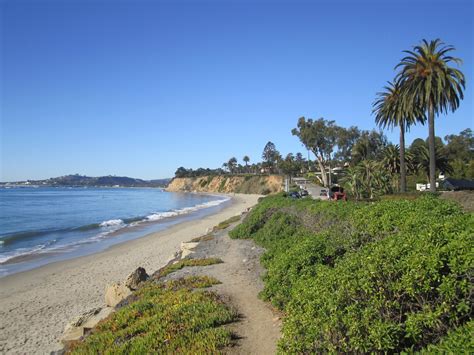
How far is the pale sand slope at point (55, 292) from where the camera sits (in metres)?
11.1

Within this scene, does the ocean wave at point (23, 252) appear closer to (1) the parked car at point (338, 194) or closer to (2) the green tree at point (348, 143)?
(1) the parked car at point (338, 194)

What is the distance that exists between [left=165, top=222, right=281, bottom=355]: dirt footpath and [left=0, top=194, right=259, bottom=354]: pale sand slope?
421 centimetres

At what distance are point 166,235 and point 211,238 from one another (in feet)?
37.2

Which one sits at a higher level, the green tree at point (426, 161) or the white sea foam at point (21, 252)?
the green tree at point (426, 161)

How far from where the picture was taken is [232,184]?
147 metres

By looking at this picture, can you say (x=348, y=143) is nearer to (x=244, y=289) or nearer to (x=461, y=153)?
(x=461, y=153)

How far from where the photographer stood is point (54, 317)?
41.9 ft

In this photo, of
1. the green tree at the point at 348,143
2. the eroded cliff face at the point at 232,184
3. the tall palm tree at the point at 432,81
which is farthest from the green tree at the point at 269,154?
the tall palm tree at the point at 432,81

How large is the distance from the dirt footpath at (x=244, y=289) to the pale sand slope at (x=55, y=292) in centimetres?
421

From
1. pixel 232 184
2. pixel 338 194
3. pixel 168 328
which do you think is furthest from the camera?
pixel 232 184

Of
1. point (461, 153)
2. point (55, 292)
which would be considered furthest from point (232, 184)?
point (55, 292)

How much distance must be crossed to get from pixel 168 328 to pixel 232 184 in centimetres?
13952

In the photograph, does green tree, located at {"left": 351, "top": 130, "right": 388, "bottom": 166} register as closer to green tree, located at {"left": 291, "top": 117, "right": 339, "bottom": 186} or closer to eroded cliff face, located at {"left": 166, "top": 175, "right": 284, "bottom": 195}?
green tree, located at {"left": 291, "top": 117, "right": 339, "bottom": 186}

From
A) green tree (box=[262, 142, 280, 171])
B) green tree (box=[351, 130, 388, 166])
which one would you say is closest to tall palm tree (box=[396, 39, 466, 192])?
green tree (box=[351, 130, 388, 166])
